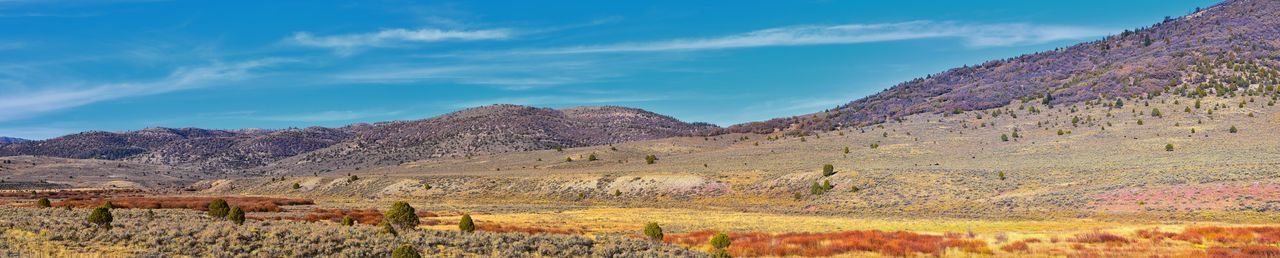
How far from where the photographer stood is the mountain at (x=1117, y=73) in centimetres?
12031

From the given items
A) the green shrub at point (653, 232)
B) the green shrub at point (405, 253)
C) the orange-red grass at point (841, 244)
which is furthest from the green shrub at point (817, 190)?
the green shrub at point (405, 253)

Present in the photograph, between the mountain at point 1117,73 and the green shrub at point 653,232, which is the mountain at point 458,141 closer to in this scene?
the mountain at point 1117,73

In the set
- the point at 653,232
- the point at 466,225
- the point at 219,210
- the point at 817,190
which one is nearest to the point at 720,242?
the point at 653,232

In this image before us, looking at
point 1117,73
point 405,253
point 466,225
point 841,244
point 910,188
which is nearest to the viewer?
point 405,253

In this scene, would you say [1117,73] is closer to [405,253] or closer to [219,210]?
[219,210]

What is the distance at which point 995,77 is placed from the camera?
160375 millimetres

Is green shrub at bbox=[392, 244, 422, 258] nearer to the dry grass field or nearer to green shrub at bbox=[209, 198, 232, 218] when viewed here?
the dry grass field

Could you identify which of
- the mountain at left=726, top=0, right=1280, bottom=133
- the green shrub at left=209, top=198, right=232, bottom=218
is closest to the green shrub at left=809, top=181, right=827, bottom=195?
the green shrub at left=209, top=198, right=232, bottom=218

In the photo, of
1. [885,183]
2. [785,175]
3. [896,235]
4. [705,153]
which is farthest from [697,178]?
[896,235]

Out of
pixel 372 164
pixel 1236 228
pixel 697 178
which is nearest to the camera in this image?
pixel 1236 228

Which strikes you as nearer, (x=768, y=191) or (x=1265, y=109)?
(x=768, y=191)

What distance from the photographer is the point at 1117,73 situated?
13412 cm

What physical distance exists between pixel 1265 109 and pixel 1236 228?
79224 mm

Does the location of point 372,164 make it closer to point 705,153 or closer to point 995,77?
point 705,153
